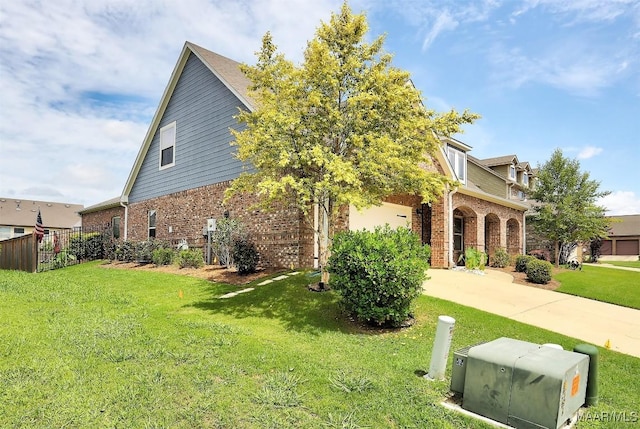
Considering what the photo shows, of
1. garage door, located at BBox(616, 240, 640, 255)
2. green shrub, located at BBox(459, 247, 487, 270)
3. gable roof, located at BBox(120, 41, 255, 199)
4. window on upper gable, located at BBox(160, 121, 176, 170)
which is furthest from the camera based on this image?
garage door, located at BBox(616, 240, 640, 255)

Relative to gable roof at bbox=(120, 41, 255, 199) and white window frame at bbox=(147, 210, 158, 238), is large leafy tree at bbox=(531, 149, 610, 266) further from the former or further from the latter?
white window frame at bbox=(147, 210, 158, 238)

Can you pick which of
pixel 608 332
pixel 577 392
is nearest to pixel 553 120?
pixel 608 332

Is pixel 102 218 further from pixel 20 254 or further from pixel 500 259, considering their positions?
pixel 500 259

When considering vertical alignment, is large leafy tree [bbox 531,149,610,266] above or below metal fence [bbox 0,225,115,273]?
above

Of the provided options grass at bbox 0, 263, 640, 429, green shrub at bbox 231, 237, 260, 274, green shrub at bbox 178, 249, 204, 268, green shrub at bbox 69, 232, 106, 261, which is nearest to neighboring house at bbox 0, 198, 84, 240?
green shrub at bbox 69, 232, 106, 261

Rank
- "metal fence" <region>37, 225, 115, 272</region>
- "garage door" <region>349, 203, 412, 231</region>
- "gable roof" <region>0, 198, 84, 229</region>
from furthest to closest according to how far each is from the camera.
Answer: "gable roof" <region>0, 198, 84, 229</region> → "metal fence" <region>37, 225, 115, 272</region> → "garage door" <region>349, 203, 412, 231</region>

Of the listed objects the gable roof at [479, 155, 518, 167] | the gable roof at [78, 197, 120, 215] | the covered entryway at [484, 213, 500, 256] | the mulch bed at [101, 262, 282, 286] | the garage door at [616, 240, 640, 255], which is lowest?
the garage door at [616, 240, 640, 255]

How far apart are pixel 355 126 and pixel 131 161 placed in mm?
16050

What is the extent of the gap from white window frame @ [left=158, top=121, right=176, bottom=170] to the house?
0.15 feet

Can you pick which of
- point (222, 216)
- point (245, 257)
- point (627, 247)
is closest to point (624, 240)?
point (627, 247)

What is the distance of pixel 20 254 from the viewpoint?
55.8 feet

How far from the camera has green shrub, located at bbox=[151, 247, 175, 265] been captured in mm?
15148

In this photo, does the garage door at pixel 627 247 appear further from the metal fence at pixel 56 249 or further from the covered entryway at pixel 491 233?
the metal fence at pixel 56 249

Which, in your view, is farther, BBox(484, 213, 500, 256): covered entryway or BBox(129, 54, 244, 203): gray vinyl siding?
BBox(484, 213, 500, 256): covered entryway
